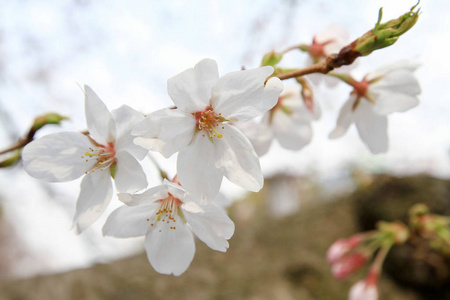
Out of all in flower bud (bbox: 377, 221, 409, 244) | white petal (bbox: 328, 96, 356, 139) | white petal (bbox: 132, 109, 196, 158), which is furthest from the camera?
flower bud (bbox: 377, 221, 409, 244)

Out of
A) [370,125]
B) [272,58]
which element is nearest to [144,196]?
[272,58]

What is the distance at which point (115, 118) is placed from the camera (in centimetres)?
44

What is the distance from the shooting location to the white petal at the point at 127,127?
413 millimetres

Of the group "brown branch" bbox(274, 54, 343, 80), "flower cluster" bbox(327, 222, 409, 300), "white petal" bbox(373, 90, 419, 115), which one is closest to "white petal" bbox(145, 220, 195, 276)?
"brown branch" bbox(274, 54, 343, 80)

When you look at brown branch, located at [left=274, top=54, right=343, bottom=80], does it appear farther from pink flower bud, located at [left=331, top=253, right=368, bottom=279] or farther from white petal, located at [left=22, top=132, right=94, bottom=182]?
pink flower bud, located at [left=331, top=253, right=368, bottom=279]

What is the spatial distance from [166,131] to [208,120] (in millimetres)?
70

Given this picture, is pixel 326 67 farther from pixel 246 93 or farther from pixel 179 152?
pixel 179 152

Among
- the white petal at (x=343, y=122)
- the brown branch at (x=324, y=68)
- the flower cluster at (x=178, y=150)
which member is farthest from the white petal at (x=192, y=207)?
the white petal at (x=343, y=122)

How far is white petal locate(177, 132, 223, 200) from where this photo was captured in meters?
0.41

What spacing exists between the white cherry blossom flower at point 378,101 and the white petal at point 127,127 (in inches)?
13.9

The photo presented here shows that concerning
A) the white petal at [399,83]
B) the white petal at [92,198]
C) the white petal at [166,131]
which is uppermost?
the white petal at [399,83]

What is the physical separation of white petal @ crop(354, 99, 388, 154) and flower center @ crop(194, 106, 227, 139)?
0.93 feet

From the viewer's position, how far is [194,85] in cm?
42

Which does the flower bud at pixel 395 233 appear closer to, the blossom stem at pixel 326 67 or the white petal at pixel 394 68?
the white petal at pixel 394 68
